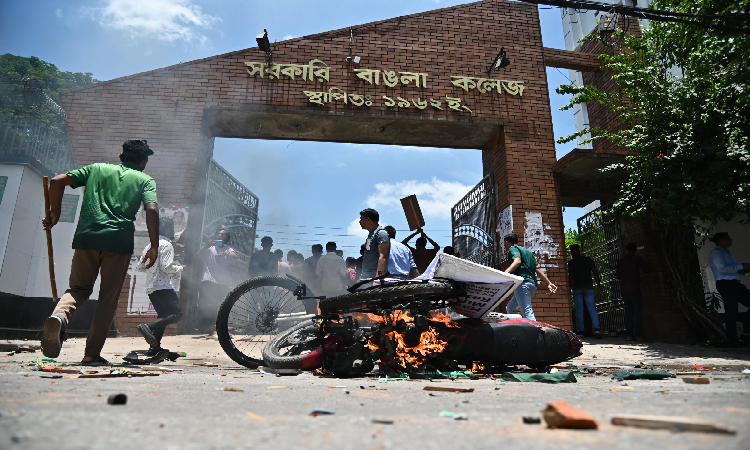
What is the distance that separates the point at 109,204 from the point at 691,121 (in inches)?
297

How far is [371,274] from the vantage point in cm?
432

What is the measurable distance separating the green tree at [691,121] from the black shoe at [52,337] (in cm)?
712

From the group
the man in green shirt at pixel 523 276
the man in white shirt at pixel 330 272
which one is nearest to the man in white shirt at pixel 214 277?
the man in white shirt at pixel 330 272

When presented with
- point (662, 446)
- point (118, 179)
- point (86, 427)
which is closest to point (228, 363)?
point (118, 179)

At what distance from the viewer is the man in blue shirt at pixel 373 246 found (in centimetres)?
408

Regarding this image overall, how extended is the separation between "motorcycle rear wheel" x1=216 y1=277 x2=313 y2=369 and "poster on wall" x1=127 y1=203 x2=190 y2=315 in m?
4.09

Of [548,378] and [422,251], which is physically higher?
[422,251]

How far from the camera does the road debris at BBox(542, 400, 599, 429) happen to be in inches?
48.9

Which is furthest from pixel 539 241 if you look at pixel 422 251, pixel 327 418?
pixel 327 418

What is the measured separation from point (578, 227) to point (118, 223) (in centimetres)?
1072

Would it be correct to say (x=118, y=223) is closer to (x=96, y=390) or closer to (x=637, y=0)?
(x=96, y=390)

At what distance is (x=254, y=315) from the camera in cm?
445

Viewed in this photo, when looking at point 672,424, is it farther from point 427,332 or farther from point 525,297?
point 525,297

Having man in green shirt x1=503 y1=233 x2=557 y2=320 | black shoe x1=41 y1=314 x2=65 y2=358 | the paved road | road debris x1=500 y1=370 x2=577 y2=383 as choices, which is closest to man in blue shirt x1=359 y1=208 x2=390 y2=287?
road debris x1=500 y1=370 x2=577 y2=383
